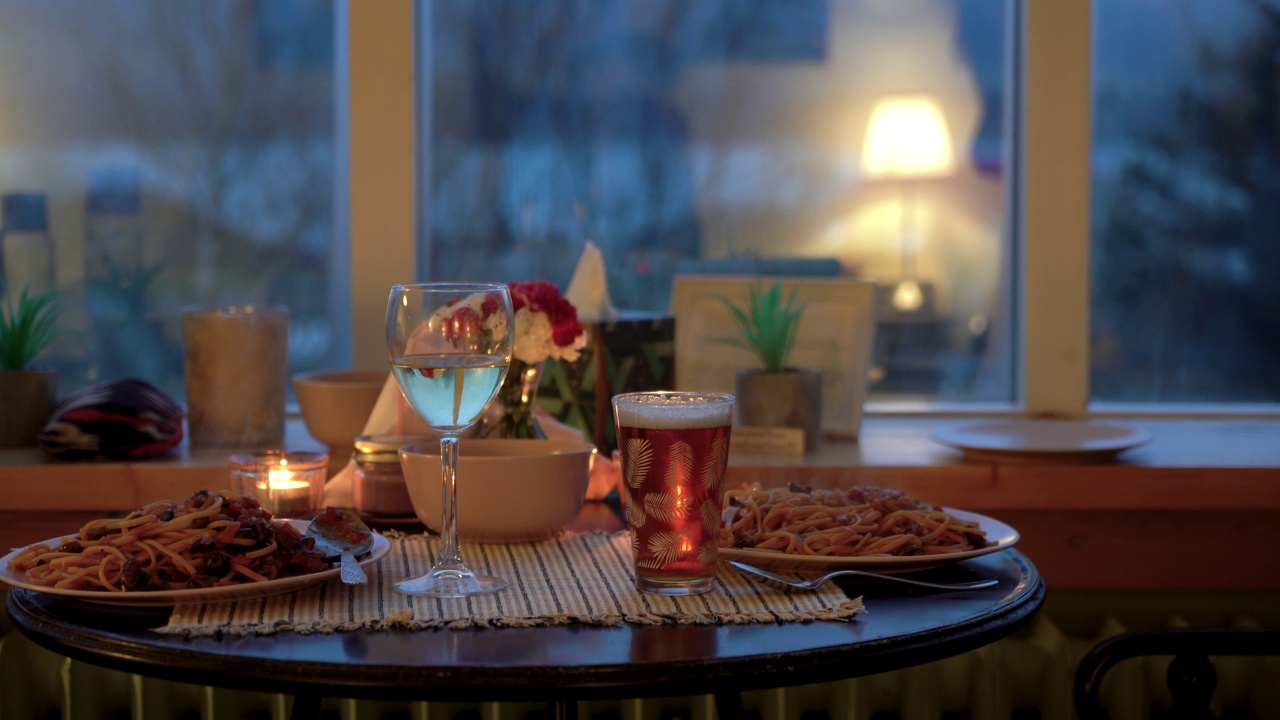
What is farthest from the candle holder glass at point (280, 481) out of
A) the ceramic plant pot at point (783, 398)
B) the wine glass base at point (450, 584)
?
the ceramic plant pot at point (783, 398)

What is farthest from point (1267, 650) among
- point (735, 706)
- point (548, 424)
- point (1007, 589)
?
point (548, 424)

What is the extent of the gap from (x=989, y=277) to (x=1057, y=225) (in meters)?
0.15

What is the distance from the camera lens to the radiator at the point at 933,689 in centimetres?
171

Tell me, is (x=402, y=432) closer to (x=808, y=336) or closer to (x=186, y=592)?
(x=186, y=592)

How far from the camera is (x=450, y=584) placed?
0.88 m

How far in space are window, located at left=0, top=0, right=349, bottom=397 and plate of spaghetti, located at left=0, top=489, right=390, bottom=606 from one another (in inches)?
48.6

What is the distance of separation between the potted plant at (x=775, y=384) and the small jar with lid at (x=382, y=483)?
0.63 metres

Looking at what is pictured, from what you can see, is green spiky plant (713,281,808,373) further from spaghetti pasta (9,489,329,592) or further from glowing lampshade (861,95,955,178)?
spaghetti pasta (9,489,329,592)

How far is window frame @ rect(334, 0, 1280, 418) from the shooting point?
196cm

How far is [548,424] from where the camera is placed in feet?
4.53

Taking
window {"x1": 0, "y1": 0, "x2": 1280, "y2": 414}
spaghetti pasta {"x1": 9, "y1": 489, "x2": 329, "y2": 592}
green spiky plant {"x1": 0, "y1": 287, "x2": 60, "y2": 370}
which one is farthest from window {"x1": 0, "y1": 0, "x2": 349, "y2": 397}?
spaghetti pasta {"x1": 9, "y1": 489, "x2": 329, "y2": 592}

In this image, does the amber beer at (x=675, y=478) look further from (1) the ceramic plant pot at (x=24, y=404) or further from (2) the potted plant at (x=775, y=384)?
(1) the ceramic plant pot at (x=24, y=404)

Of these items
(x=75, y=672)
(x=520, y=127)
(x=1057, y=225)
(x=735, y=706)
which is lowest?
(x=75, y=672)

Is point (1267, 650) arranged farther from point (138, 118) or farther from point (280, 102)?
point (138, 118)
